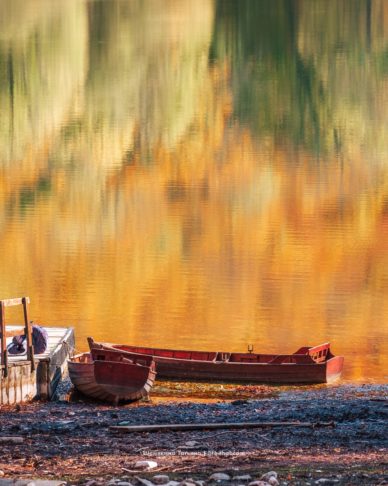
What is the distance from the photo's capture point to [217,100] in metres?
97.1

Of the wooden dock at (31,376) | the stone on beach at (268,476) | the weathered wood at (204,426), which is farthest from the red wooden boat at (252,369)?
the stone on beach at (268,476)

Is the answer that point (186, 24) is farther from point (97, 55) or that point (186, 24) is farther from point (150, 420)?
point (150, 420)

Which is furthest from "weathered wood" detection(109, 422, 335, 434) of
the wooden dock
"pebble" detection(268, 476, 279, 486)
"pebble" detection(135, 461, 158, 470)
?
"pebble" detection(268, 476, 279, 486)

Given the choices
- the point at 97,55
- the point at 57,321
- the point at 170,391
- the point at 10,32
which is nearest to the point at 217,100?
the point at 97,55

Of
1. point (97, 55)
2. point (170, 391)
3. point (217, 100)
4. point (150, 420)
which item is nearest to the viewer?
point (150, 420)

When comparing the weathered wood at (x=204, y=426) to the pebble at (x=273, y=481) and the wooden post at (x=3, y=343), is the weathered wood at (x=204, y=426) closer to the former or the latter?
the wooden post at (x=3, y=343)

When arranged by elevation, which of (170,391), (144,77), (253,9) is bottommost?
(170,391)

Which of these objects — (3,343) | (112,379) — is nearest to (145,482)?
(3,343)

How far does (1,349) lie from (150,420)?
3021 millimetres

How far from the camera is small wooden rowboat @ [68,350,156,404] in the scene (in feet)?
69.3

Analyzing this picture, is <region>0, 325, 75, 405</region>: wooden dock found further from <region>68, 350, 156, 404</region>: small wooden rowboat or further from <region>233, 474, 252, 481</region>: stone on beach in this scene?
<region>233, 474, 252, 481</region>: stone on beach

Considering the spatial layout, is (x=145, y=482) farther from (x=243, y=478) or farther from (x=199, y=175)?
(x=199, y=175)

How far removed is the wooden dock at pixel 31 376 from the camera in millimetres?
19781

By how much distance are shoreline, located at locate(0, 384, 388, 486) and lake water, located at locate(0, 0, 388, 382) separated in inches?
210
